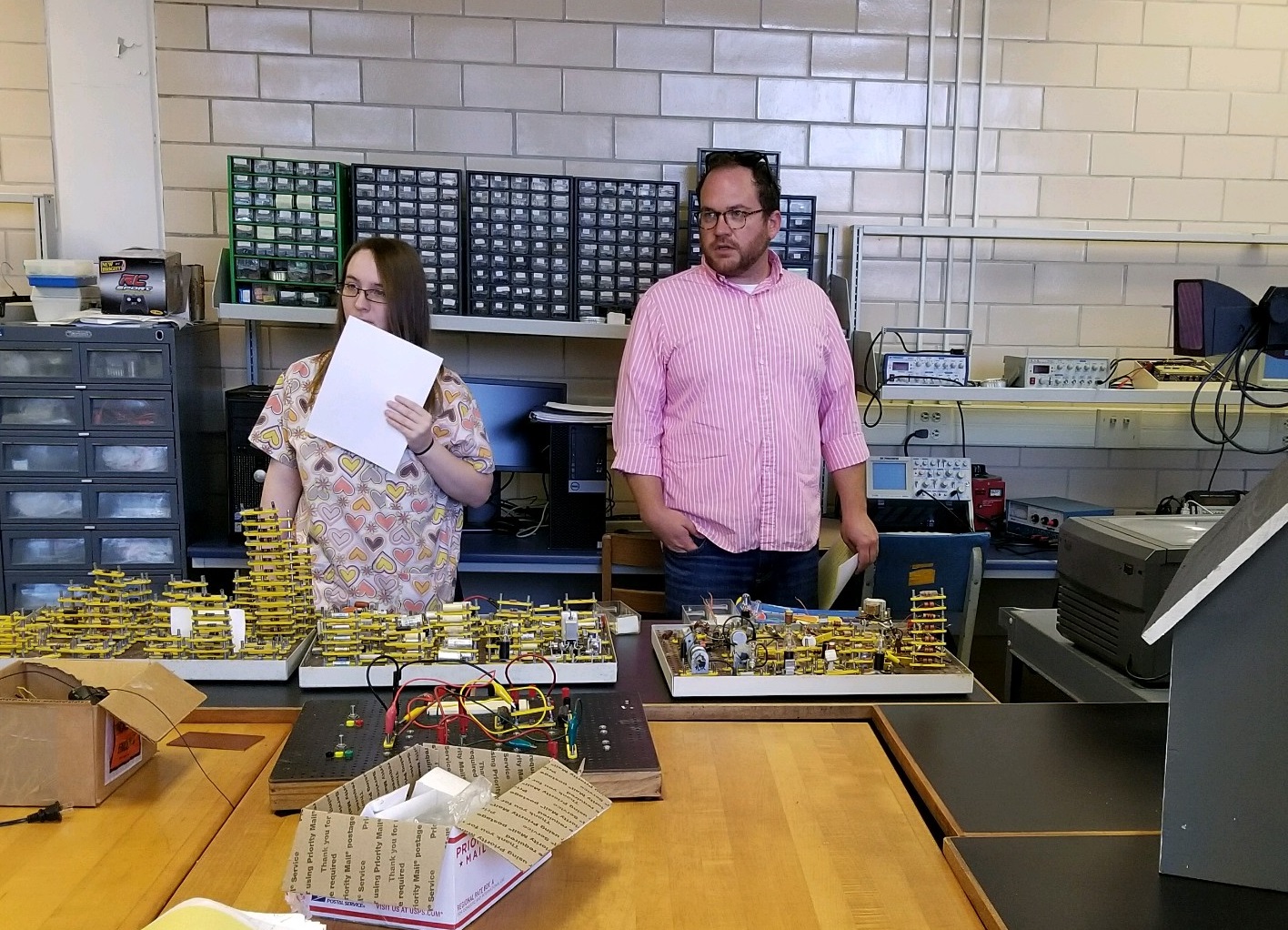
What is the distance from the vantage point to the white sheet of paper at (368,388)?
2.04m

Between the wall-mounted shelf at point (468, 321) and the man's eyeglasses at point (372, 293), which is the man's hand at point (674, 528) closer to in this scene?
the man's eyeglasses at point (372, 293)

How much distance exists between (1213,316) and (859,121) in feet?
6.22

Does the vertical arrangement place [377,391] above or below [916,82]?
below

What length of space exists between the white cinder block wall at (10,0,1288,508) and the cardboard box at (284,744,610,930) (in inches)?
105

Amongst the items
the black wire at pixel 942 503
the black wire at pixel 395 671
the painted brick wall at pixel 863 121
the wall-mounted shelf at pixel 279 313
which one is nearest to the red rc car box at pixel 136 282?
the wall-mounted shelf at pixel 279 313

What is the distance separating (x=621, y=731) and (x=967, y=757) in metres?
0.48

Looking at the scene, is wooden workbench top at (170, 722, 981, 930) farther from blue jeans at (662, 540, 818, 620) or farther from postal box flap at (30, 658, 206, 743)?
blue jeans at (662, 540, 818, 620)

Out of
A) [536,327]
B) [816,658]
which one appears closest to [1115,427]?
[536,327]

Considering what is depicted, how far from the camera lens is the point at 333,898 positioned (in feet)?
3.43

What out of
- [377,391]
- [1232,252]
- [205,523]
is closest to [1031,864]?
[377,391]

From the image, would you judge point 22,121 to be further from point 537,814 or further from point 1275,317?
point 1275,317

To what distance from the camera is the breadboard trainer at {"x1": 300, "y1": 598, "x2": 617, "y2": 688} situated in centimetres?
163

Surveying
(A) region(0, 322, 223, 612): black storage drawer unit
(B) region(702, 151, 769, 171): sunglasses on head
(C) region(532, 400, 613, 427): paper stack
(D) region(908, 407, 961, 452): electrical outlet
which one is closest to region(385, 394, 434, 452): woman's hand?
(B) region(702, 151, 769, 171): sunglasses on head

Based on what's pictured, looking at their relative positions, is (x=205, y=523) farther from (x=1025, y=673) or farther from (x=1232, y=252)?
(x=1232, y=252)
